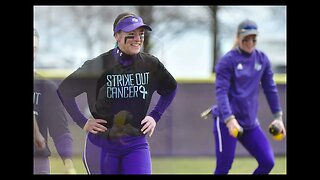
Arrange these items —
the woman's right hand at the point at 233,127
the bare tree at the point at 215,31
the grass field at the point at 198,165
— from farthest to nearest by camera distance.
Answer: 1. the bare tree at the point at 215,31
2. the grass field at the point at 198,165
3. the woman's right hand at the point at 233,127

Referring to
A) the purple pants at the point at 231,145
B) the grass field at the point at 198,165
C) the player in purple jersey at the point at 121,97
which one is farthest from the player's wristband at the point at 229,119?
the player in purple jersey at the point at 121,97

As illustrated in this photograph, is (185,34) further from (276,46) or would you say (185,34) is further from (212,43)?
(276,46)

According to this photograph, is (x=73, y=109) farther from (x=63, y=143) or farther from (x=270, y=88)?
(x=270, y=88)

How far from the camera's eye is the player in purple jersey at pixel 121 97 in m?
4.00

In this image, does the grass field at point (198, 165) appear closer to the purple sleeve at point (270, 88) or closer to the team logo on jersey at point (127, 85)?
the purple sleeve at point (270, 88)

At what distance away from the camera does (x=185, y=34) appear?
13102mm

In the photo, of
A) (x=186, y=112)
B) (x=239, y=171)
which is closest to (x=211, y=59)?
(x=186, y=112)

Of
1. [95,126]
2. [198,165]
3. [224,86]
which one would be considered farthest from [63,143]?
[198,165]

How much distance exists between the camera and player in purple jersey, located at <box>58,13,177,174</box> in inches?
157

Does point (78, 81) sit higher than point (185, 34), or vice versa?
point (185, 34)

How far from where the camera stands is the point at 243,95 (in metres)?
6.05
